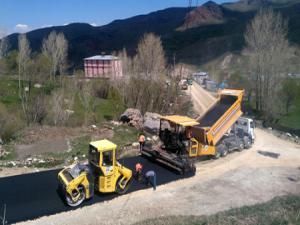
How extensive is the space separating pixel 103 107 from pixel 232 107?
16700 millimetres

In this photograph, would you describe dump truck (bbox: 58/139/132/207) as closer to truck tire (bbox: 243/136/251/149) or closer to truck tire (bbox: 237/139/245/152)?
truck tire (bbox: 237/139/245/152)

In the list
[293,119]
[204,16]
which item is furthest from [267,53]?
[204,16]

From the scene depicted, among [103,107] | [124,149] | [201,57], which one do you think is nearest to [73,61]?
[201,57]

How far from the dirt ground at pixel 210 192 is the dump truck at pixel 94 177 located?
42cm

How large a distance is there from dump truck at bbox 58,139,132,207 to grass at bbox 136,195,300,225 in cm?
258

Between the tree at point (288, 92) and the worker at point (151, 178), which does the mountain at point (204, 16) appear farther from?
the worker at point (151, 178)

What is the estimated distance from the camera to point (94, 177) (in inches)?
444

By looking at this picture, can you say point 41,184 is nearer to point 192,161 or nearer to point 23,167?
point 23,167

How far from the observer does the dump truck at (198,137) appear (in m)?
14.2

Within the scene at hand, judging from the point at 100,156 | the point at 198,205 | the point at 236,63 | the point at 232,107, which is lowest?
the point at 198,205

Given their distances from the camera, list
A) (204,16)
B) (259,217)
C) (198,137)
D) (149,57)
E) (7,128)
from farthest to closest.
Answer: (204,16), (149,57), (7,128), (198,137), (259,217)

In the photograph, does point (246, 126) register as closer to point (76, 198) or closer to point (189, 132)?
point (189, 132)

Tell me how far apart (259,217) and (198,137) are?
721cm

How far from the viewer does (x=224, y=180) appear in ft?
43.3
